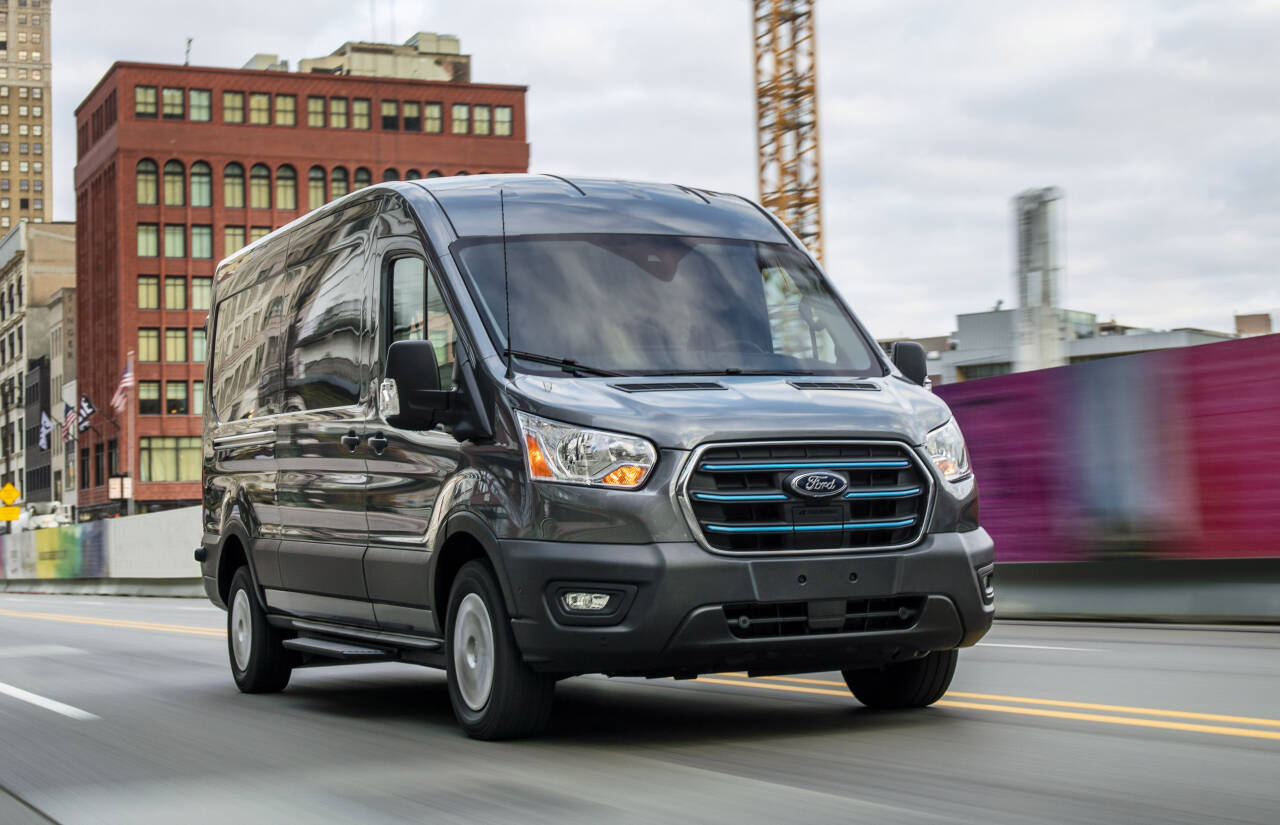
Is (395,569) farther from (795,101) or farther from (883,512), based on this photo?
(795,101)

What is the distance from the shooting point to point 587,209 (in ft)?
27.3

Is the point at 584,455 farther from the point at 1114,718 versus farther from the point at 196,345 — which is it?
the point at 196,345

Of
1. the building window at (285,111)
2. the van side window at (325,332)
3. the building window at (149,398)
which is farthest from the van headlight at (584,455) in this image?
the building window at (285,111)

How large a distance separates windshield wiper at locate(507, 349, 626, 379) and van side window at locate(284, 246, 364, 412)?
1.55m

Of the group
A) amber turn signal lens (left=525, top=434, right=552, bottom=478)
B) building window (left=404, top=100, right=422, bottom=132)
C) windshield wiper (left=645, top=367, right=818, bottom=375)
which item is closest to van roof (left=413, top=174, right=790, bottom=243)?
windshield wiper (left=645, top=367, right=818, bottom=375)

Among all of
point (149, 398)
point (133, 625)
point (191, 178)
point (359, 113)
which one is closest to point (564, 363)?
point (133, 625)

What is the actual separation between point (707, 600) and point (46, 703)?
199 inches

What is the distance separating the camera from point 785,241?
8734 millimetres

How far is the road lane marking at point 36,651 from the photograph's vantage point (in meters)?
14.9

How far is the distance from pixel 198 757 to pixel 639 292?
272cm

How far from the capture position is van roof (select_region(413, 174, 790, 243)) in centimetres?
815

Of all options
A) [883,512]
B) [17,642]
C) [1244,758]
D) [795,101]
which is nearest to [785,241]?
[883,512]

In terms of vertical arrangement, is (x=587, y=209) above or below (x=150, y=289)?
below

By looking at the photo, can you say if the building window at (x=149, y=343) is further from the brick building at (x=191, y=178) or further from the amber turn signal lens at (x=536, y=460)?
the amber turn signal lens at (x=536, y=460)
